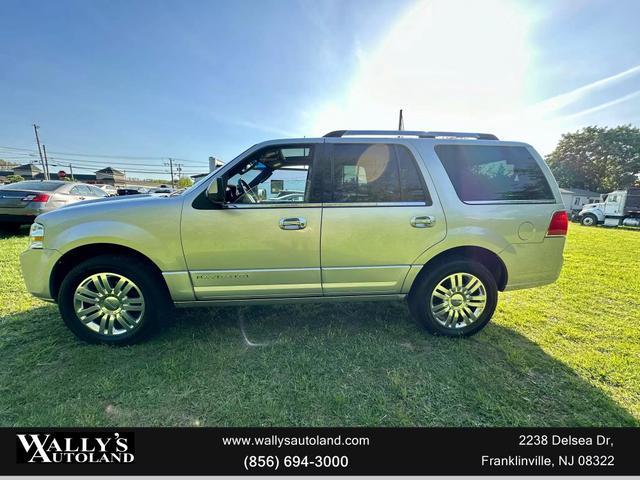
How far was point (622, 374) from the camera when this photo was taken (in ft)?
7.56

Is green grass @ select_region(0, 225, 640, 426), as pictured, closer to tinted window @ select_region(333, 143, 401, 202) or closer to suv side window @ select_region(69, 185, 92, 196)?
tinted window @ select_region(333, 143, 401, 202)

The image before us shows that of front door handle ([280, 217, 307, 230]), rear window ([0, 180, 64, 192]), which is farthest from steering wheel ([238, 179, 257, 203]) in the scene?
rear window ([0, 180, 64, 192])

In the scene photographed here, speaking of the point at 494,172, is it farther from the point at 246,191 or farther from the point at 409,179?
the point at 246,191

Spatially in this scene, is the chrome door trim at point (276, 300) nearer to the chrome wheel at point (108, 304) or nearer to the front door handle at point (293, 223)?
the chrome wheel at point (108, 304)

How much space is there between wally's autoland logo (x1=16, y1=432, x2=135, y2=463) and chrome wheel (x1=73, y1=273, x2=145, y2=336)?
0.90 meters

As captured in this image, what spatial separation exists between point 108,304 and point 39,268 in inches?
25.7

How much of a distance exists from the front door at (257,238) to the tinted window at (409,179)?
33.0 inches

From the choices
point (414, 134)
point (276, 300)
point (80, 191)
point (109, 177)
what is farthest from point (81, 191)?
point (109, 177)

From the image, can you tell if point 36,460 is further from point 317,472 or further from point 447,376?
point 447,376

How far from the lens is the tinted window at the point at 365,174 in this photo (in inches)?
102

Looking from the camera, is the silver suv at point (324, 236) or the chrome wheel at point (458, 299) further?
the chrome wheel at point (458, 299)

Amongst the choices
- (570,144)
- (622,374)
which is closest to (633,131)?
(570,144)

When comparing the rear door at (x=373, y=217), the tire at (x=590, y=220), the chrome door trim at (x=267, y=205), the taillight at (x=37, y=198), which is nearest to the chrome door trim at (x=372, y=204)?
the rear door at (x=373, y=217)

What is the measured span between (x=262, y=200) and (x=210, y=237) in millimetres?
563
